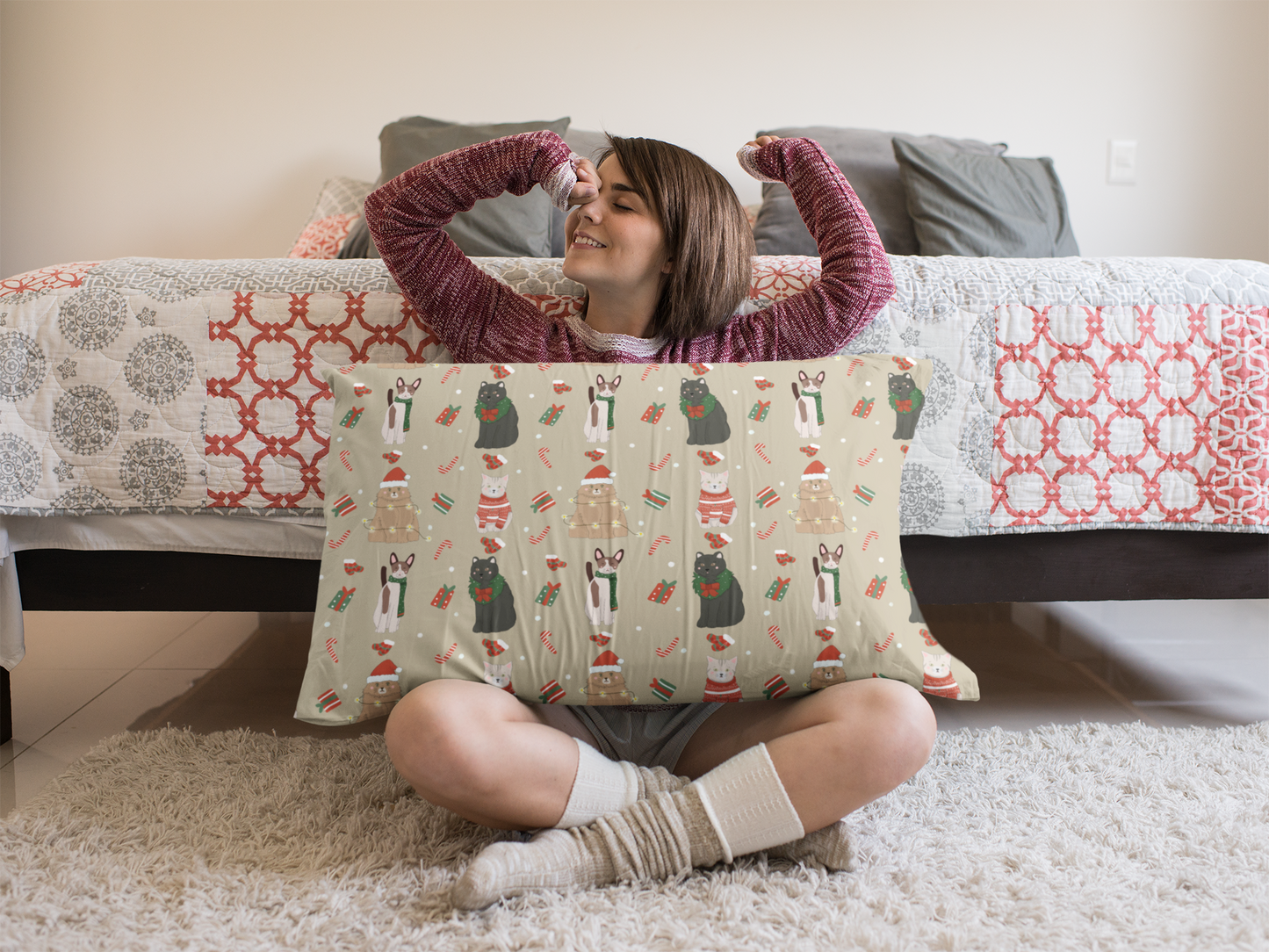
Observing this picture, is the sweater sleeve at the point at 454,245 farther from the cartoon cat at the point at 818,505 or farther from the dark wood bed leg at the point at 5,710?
the dark wood bed leg at the point at 5,710

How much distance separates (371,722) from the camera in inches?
44.0

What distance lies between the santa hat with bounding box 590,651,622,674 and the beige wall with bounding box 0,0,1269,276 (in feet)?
5.09

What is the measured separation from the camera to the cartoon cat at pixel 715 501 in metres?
0.75

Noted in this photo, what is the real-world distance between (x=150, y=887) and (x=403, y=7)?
1853 mm

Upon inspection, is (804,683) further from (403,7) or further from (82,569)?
(403,7)

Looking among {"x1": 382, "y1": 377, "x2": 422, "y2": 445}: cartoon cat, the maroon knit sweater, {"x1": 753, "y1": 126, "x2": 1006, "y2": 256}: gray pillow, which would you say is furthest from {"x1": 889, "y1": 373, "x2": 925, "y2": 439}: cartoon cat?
{"x1": 753, "y1": 126, "x2": 1006, "y2": 256}: gray pillow

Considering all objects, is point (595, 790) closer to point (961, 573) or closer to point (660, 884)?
point (660, 884)

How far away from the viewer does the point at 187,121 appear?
77.7 inches

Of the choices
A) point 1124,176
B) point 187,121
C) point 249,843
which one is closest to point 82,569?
point 249,843

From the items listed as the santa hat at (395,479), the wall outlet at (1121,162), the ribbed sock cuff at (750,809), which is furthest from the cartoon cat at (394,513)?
the wall outlet at (1121,162)

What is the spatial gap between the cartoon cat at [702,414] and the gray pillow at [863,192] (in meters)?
0.90

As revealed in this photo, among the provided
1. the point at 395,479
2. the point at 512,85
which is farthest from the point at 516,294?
the point at 512,85

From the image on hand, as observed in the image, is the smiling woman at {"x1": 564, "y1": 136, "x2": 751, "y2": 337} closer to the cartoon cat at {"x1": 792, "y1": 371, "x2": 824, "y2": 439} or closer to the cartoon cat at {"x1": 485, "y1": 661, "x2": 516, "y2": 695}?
the cartoon cat at {"x1": 792, "y1": 371, "x2": 824, "y2": 439}

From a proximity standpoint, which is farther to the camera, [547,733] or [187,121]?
[187,121]
